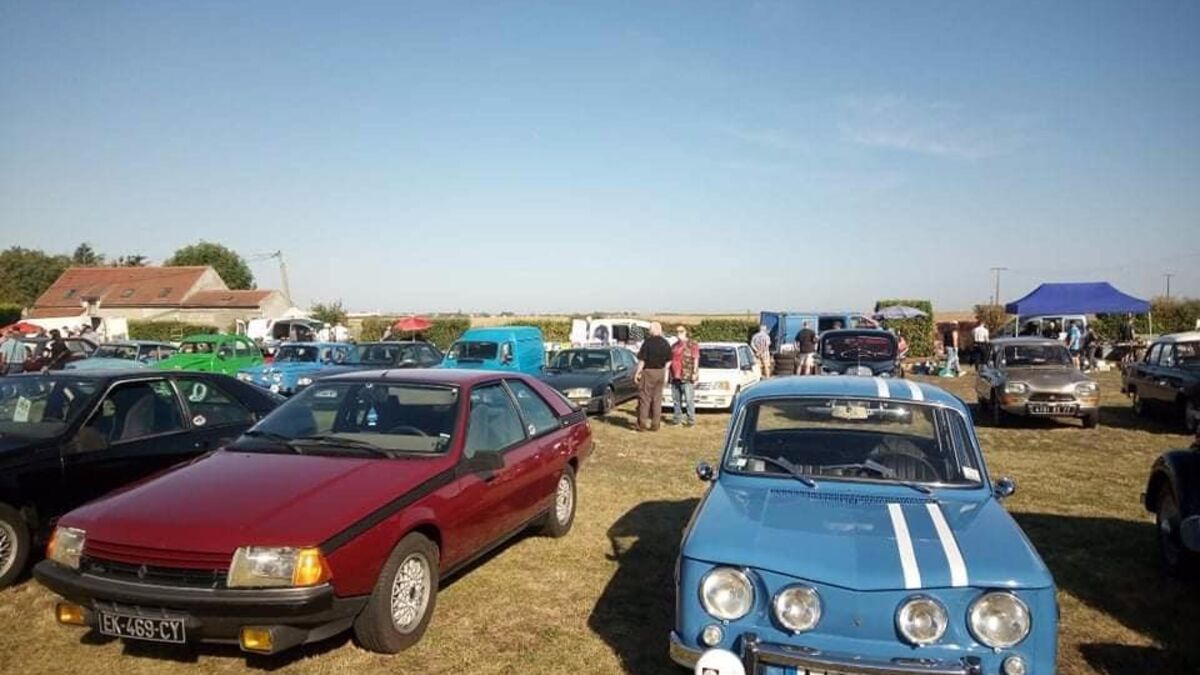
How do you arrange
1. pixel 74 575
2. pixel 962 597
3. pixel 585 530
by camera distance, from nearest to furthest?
pixel 962 597 → pixel 74 575 → pixel 585 530

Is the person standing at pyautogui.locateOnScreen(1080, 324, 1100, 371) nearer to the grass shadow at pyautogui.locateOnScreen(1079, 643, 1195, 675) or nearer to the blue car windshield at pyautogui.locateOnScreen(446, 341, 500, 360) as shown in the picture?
the blue car windshield at pyautogui.locateOnScreen(446, 341, 500, 360)

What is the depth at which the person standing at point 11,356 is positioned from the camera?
17.9 metres

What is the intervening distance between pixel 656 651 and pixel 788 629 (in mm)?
1412

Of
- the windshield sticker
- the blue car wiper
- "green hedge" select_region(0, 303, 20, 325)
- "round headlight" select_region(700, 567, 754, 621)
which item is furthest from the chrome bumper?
"green hedge" select_region(0, 303, 20, 325)

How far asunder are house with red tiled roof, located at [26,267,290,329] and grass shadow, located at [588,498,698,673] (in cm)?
5116

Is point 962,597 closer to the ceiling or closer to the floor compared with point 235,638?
closer to the ceiling

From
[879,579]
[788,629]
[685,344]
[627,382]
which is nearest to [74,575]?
[788,629]

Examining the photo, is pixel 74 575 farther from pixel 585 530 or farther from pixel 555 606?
pixel 585 530

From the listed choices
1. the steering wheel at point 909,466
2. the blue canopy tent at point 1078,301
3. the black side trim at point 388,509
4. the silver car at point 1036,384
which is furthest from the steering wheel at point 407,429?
the blue canopy tent at point 1078,301

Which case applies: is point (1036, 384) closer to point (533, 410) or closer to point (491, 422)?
point (533, 410)

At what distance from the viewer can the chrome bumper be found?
2.95 meters

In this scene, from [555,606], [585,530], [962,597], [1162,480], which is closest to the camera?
[962,597]

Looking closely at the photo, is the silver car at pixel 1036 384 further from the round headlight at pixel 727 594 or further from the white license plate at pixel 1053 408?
the round headlight at pixel 727 594

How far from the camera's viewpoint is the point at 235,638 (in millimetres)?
3615
